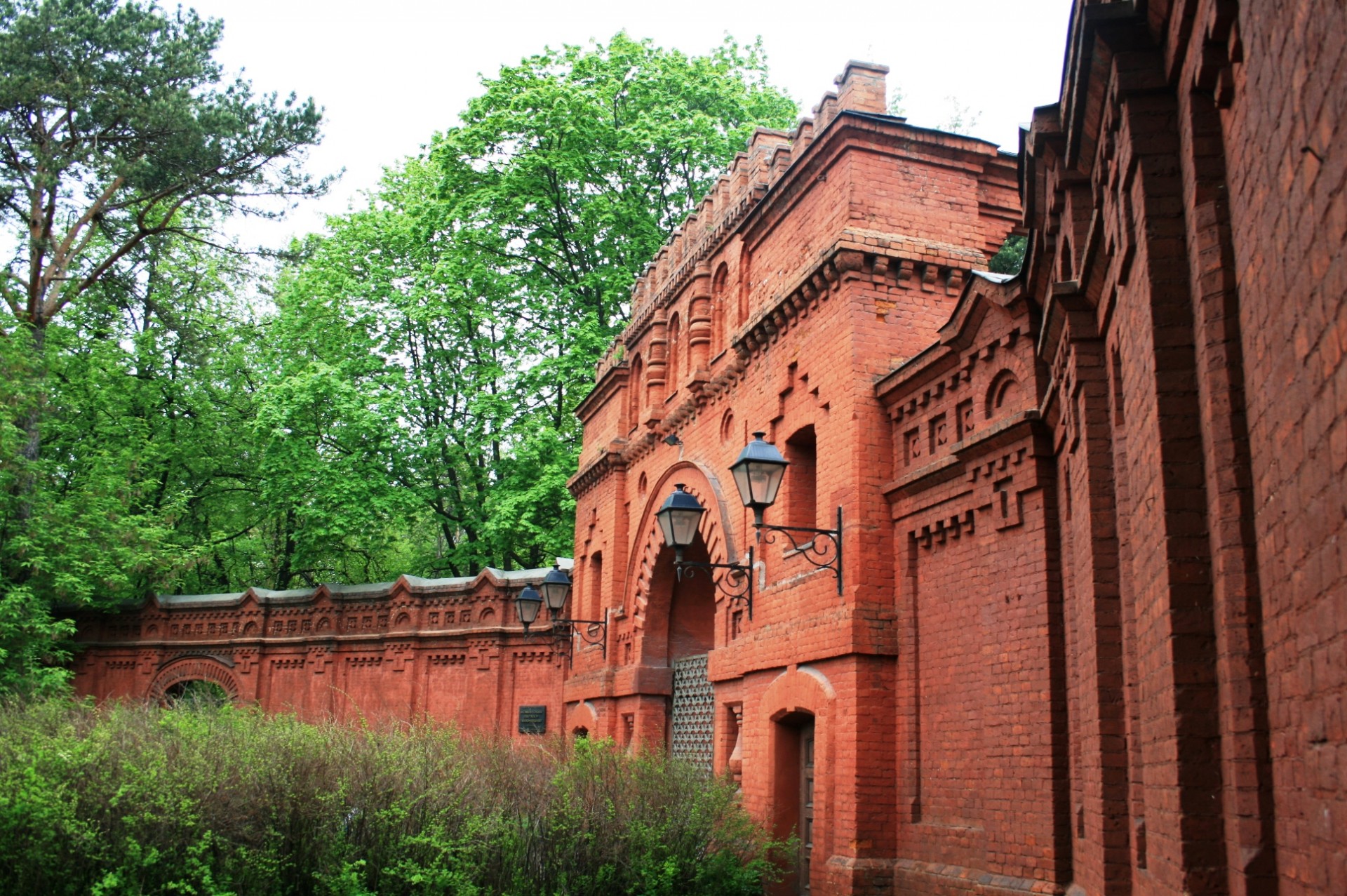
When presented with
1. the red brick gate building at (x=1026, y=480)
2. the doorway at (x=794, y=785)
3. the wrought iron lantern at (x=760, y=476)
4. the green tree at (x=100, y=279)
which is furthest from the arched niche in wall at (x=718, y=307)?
Result: the green tree at (x=100, y=279)

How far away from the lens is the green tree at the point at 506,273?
1029 inches

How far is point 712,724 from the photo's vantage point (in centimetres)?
1559

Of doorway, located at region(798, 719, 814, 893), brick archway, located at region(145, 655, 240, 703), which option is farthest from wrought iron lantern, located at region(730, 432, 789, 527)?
brick archway, located at region(145, 655, 240, 703)

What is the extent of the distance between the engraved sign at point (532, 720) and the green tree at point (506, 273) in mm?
4104

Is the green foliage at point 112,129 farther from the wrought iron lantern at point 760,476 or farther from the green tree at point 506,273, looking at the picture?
the wrought iron lantern at point 760,476

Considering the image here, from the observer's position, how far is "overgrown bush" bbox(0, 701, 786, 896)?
944 centimetres

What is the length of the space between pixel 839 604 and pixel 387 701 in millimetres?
14961

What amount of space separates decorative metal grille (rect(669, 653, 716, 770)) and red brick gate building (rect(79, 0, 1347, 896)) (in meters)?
0.07

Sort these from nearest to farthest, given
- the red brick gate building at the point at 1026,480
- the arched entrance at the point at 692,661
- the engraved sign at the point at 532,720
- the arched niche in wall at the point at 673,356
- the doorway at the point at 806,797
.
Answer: the red brick gate building at the point at 1026,480, the doorway at the point at 806,797, the arched entrance at the point at 692,661, the arched niche in wall at the point at 673,356, the engraved sign at the point at 532,720

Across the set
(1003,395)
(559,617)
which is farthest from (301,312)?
(1003,395)

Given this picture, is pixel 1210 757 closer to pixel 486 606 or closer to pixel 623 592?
pixel 623 592

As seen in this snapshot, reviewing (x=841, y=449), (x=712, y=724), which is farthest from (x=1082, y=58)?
(x=712, y=724)

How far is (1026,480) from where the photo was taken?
29.5ft

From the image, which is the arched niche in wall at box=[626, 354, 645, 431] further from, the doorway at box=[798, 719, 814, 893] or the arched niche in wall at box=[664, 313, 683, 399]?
the doorway at box=[798, 719, 814, 893]
